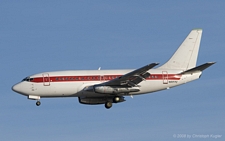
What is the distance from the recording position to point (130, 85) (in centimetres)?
6353

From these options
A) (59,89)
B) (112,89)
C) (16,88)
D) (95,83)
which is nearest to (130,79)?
(112,89)

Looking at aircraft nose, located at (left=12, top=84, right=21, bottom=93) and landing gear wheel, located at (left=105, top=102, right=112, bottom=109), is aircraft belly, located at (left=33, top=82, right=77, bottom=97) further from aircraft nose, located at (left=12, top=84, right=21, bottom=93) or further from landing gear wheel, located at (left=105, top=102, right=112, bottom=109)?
landing gear wheel, located at (left=105, top=102, right=112, bottom=109)

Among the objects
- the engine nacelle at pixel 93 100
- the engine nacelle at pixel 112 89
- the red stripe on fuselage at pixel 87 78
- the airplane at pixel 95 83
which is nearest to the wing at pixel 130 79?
the airplane at pixel 95 83

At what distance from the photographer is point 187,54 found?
69188mm

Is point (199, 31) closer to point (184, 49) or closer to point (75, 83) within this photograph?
point (184, 49)

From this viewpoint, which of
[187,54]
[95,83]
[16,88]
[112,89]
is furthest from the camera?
[187,54]

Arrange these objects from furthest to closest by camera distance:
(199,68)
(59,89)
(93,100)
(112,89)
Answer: (93,100) < (59,89) < (199,68) < (112,89)

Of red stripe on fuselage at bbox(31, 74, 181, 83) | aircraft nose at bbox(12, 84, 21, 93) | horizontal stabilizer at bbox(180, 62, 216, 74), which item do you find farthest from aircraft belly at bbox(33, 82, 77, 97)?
horizontal stabilizer at bbox(180, 62, 216, 74)

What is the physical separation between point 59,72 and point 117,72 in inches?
301

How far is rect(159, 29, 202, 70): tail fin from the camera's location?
2687 inches

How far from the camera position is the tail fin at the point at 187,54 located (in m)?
68.2

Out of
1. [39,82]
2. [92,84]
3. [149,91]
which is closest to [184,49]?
[149,91]

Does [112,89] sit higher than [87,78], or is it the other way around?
[87,78]

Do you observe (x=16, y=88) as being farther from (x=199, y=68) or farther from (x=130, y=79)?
(x=199, y=68)
